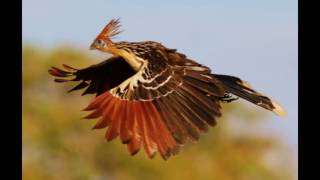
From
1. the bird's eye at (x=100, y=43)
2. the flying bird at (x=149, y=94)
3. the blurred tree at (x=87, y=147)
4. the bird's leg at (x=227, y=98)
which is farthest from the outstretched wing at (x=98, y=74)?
the blurred tree at (x=87, y=147)

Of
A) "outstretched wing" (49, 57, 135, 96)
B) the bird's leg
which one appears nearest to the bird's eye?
"outstretched wing" (49, 57, 135, 96)

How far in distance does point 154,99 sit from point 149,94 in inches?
2.0

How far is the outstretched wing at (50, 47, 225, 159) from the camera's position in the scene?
3861mm

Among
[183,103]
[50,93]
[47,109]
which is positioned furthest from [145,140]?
[47,109]

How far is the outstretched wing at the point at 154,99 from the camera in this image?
12.7 ft

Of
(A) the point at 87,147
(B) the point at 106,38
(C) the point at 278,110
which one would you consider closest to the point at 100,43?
(B) the point at 106,38

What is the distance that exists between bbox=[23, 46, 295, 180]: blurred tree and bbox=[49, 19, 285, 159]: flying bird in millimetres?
14082

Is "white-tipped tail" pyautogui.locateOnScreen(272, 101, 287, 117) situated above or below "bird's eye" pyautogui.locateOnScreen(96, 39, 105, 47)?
below

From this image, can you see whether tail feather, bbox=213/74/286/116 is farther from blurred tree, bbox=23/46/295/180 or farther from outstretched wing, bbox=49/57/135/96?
blurred tree, bbox=23/46/295/180

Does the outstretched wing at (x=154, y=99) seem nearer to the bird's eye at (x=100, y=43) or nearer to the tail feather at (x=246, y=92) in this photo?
the bird's eye at (x=100, y=43)

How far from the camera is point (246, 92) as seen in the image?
513cm

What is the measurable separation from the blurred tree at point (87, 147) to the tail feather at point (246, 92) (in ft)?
43.9
